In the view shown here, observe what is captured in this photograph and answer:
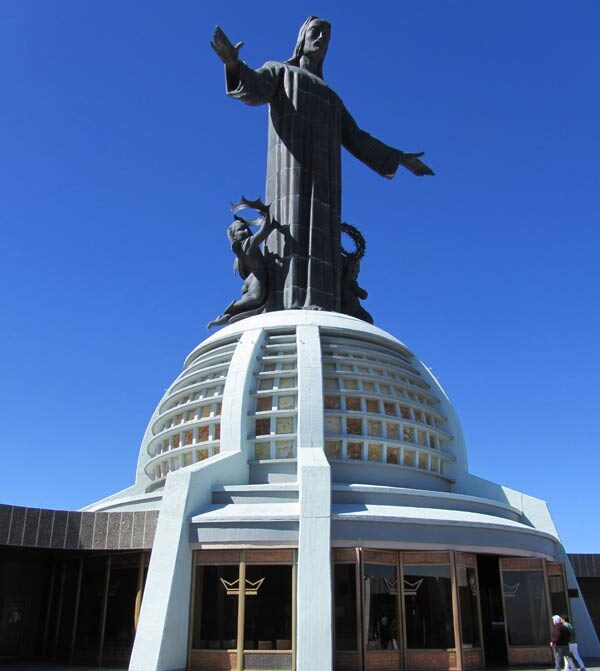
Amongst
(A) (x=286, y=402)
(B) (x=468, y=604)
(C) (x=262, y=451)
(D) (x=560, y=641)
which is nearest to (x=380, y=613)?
(B) (x=468, y=604)

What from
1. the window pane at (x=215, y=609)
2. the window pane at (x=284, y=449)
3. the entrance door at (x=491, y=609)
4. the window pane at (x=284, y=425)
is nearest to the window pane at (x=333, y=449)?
the window pane at (x=284, y=449)

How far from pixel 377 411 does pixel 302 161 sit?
606 inches

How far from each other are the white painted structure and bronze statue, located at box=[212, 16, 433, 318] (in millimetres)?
5008

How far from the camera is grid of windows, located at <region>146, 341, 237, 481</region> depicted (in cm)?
2469

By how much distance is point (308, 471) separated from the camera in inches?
749

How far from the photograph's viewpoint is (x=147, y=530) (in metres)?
19.9

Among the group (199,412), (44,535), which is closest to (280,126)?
(199,412)

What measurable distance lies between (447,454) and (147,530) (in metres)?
11.5

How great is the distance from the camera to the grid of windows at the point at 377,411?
23.8m

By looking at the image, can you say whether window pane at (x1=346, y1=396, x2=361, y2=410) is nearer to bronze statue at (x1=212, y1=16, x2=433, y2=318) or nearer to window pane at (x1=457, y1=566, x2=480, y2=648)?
window pane at (x1=457, y1=566, x2=480, y2=648)

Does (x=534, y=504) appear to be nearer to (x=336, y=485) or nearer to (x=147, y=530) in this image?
(x=336, y=485)

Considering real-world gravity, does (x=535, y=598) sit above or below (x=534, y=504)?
below

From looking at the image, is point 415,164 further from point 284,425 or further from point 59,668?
point 59,668

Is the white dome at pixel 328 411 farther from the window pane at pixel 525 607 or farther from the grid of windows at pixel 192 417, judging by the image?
the window pane at pixel 525 607
